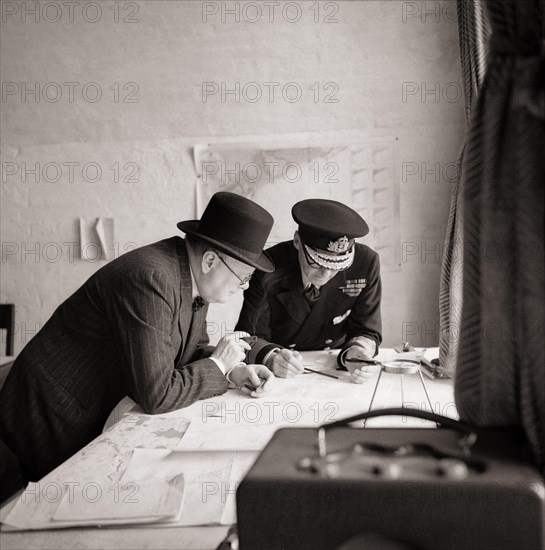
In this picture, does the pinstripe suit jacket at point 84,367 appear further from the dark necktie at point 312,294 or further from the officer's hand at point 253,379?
the dark necktie at point 312,294

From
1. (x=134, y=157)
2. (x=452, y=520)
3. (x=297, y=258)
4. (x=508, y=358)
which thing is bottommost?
(x=452, y=520)

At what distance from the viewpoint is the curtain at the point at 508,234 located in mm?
658

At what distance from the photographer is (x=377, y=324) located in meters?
2.82

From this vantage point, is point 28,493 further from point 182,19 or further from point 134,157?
point 182,19

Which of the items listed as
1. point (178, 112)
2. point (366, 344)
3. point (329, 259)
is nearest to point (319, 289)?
point (329, 259)

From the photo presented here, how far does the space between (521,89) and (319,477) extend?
1.55 feet

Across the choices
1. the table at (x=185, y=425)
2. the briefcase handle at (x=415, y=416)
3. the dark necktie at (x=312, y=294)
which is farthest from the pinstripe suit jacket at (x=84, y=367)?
the briefcase handle at (x=415, y=416)

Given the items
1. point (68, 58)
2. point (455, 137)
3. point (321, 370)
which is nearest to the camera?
point (321, 370)

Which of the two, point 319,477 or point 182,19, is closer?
point 319,477

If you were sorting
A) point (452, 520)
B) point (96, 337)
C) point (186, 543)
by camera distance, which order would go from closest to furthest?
point (452, 520) → point (186, 543) → point (96, 337)

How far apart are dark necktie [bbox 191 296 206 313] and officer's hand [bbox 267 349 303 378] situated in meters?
0.31

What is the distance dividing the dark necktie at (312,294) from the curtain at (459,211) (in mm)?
923

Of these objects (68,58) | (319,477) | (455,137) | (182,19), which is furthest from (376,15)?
(319,477)

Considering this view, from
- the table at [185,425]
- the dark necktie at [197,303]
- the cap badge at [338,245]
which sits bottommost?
the table at [185,425]
